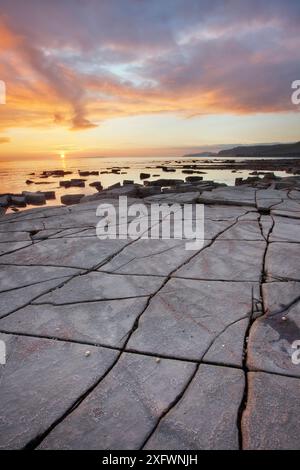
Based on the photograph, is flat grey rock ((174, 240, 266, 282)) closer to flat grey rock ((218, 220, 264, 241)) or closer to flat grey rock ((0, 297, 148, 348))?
flat grey rock ((218, 220, 264, 241))

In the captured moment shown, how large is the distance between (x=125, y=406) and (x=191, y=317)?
0.75 metres

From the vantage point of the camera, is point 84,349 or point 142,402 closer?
point 142,402

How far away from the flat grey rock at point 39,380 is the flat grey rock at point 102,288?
1.61 ft

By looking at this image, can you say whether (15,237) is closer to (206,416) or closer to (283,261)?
(283,261)

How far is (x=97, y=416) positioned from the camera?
50.3 inches

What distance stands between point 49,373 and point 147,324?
2.02 ft

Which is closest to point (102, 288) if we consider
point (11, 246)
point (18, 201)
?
point (11, 246)

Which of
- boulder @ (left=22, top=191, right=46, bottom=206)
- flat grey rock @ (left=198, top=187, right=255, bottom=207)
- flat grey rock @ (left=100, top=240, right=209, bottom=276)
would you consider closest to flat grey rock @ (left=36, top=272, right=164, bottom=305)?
flat grey rock @ (left=100, top=240, right=209, bottom=276)

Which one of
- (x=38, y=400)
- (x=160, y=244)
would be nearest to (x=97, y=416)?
(x=38, y=400)

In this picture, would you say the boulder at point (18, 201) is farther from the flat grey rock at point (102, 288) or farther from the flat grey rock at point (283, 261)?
the flat grey rock at point (283, 261)

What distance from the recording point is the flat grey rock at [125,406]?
118 centimetres

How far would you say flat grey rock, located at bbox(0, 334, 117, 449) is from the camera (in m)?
1.26

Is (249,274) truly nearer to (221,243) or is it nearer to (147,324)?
(221,243)

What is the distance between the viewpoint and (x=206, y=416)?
125 centimetres
